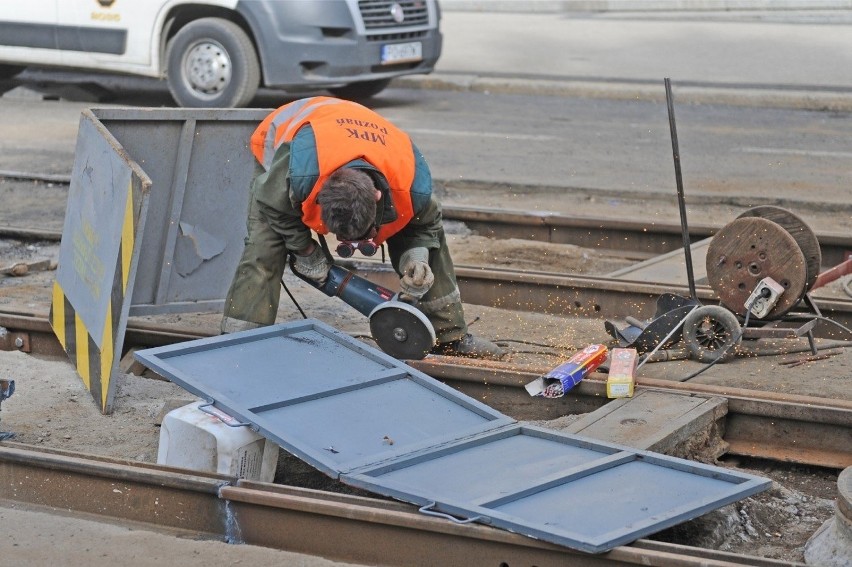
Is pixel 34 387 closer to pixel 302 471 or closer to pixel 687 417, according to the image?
pixel 302 471

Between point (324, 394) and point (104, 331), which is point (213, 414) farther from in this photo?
point (104, 331)

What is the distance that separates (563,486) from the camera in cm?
426

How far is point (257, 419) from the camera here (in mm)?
4633

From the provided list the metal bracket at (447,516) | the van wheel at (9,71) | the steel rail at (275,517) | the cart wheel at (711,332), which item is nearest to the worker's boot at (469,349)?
the cart wheel at (711,332)

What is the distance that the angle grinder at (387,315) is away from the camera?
554cm

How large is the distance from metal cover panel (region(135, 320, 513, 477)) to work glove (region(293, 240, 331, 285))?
290mm

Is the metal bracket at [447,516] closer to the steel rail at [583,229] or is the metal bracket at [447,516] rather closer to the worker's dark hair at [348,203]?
the worker's dark hair at [348,203]

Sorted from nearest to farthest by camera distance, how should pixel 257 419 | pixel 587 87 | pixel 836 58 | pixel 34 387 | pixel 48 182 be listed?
pixel 257 419, pixel 34 387, pixel 48 182, pixel 587 87, pixel 836 58

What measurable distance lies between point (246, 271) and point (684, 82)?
382 inches

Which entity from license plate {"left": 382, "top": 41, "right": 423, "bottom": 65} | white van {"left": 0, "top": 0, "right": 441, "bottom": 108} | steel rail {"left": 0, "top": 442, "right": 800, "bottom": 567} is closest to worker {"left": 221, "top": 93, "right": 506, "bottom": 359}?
steel rail {"left": 0, "top": 442, "right": 800, "bottom": 567}

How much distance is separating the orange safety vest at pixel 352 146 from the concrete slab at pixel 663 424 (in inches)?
46.3

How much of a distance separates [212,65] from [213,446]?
28.2 ft

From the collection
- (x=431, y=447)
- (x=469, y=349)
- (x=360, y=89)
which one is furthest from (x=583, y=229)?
(x=360, y=89)

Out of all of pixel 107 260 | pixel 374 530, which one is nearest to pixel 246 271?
pixel 107 260
